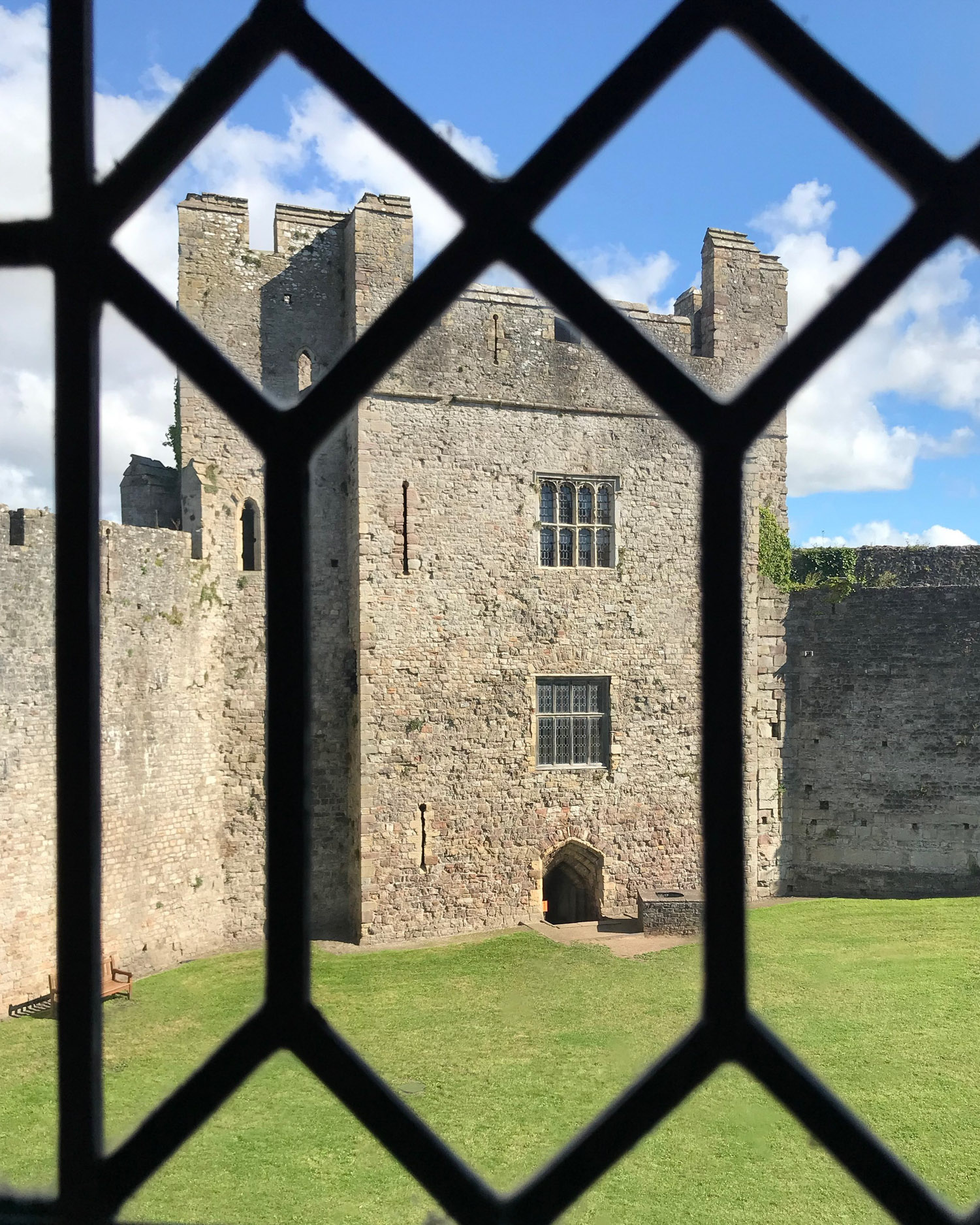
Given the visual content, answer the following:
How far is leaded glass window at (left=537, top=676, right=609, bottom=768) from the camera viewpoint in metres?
12.4

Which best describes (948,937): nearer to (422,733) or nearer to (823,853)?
(823,853)

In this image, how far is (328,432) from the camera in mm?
947

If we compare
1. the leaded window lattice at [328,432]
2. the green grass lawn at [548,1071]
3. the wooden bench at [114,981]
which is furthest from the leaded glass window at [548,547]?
the leaded window lattice at [328,432]

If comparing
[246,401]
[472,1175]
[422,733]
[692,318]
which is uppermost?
[692,318]

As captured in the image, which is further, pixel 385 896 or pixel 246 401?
pixel 385 896

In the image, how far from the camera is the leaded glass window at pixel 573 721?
1237cm

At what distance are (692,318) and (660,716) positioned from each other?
597 centimetres

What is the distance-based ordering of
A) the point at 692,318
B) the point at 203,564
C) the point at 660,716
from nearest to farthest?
the point at 203,564 → the point at 660,716 → the point at 692,318

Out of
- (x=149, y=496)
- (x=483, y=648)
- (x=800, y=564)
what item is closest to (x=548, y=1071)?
(x=483, y=648)

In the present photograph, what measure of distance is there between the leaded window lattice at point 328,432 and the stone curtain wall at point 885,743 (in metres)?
13.3

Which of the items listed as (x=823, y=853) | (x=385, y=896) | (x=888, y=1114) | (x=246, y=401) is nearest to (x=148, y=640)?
(x=385, y=896)

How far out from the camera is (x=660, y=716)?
1266cm

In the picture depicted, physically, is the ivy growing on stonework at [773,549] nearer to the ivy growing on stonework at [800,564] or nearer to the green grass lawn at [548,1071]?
the ivy growing on stonework at [800,564]

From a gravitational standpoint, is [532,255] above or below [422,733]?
above
